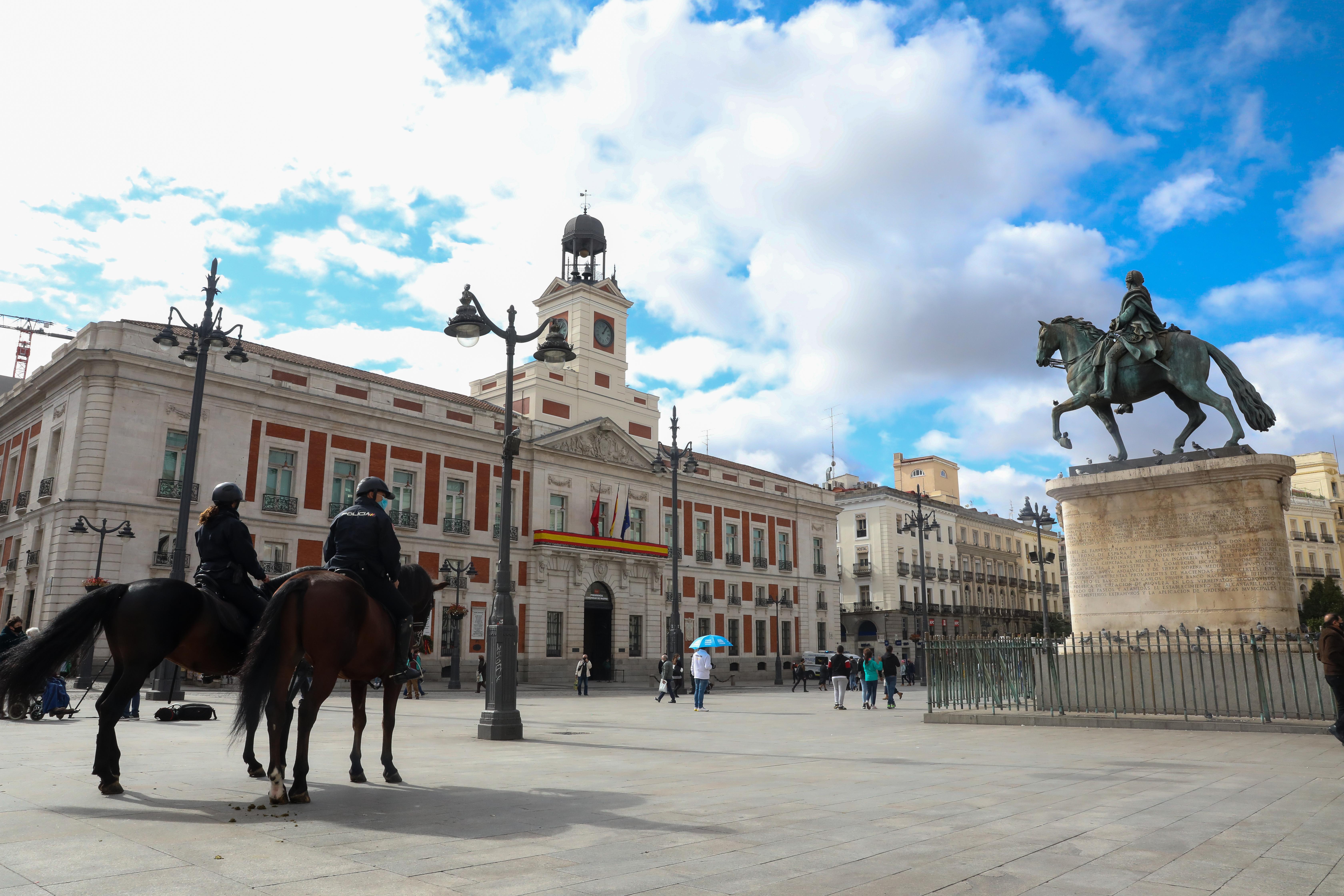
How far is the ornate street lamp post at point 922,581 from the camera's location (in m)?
22.6

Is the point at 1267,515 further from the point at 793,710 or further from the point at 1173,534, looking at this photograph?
the point at 793,710

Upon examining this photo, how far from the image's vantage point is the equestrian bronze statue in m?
13.2

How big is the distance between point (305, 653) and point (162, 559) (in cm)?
2712

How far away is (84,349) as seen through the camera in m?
28.5

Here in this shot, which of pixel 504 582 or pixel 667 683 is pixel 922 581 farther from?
pixel 504 582

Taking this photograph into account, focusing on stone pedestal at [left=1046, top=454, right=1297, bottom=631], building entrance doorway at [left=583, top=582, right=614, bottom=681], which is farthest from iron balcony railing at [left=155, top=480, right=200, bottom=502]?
stone pedestal at [left=1046, top=454, right=1297, bottom=631]

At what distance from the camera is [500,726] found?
12.1 meters

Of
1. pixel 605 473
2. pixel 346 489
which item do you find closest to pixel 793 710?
pixel 346 489

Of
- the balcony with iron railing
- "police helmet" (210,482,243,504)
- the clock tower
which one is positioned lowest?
"police helmet" (210,482,243,504)

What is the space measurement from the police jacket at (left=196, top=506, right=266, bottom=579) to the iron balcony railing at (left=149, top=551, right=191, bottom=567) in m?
25.5

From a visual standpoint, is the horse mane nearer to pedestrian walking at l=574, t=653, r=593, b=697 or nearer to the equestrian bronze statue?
the equestrian bronze statue

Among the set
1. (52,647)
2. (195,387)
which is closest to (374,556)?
(52,647)

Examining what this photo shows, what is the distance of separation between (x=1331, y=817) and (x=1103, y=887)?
300cm

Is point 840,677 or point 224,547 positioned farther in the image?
point 840,677
